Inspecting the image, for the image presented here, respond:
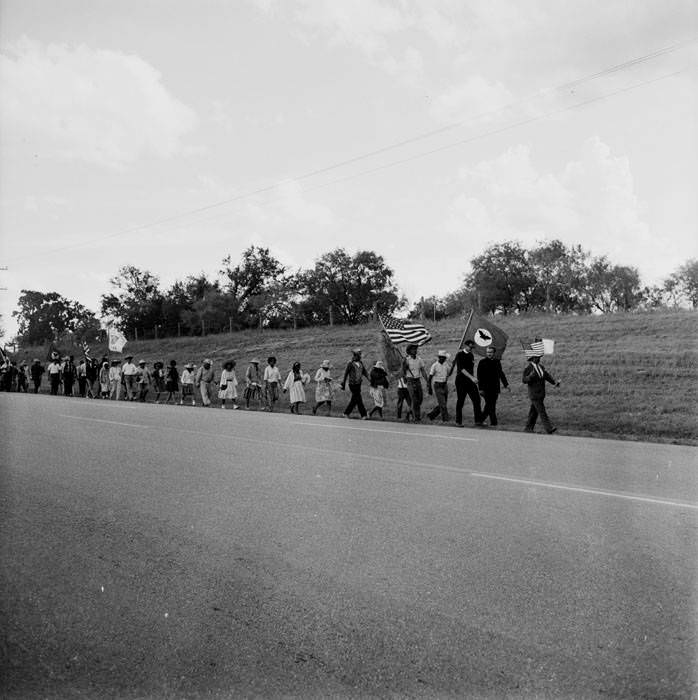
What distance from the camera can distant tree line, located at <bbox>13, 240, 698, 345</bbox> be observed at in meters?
69.0

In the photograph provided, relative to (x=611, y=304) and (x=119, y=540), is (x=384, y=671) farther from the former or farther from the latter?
(x=611, y=304)

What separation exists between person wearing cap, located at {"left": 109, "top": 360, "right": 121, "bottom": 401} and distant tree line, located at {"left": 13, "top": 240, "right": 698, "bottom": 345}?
31.7 meters

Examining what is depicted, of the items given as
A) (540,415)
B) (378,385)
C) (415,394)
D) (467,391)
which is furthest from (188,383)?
(540,415)

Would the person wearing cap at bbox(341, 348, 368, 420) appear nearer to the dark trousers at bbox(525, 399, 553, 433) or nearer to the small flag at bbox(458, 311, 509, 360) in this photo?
the small flag at bbox(458, 311, 509, 360)

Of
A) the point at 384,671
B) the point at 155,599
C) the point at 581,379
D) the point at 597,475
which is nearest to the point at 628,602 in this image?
the point at 384,671

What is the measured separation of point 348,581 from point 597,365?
822 inches

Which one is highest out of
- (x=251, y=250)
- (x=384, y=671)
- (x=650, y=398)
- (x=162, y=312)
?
(x=251, y=250)

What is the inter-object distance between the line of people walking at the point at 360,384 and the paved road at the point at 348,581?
823cm

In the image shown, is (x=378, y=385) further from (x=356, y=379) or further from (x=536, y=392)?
(x=536, y=392)

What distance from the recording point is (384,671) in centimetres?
335

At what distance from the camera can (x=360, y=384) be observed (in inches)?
778

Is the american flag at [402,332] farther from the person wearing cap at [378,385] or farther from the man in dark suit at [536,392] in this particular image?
the man in dark suit at [536,392]

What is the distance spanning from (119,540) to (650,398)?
16.8 m

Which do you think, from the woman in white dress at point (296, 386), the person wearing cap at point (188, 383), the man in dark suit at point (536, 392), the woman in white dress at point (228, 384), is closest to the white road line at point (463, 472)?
the man in dark suit at point (536, 392)
